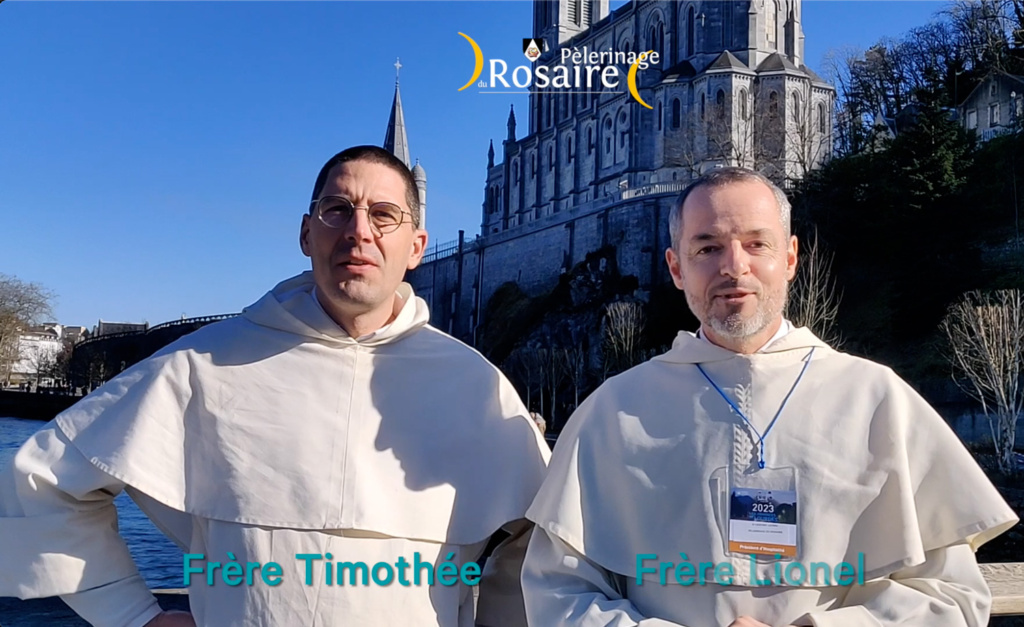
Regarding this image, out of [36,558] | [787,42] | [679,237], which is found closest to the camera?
[36,558]

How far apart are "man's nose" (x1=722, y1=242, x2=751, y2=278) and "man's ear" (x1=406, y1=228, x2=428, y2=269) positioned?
3.03ft

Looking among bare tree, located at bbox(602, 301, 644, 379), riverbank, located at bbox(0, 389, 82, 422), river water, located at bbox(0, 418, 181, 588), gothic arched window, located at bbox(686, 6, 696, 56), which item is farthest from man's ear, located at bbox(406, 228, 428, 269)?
riverbank, located at bbox(0, 389, 82, 422)

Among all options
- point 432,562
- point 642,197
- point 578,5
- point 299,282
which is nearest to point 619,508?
point 432,562

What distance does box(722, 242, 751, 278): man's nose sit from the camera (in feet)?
7.27

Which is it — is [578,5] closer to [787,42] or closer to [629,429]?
[787,42]

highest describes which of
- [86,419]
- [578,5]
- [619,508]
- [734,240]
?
[578,5]

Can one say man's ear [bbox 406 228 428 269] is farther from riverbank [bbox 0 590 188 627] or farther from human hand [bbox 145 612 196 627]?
riverbank [bbox 0 590 188 627]

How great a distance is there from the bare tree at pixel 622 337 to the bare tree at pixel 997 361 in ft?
41.0

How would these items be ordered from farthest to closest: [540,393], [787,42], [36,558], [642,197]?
[787,42], [642,197], [540,393], [36,558]

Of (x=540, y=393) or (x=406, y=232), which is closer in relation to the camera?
(x=406, y=232)

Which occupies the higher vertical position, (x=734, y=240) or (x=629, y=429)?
(x=734, y=240)

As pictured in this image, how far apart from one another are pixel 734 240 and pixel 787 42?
153ft

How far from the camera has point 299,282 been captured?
2.68m

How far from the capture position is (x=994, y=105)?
3028 centimetres
